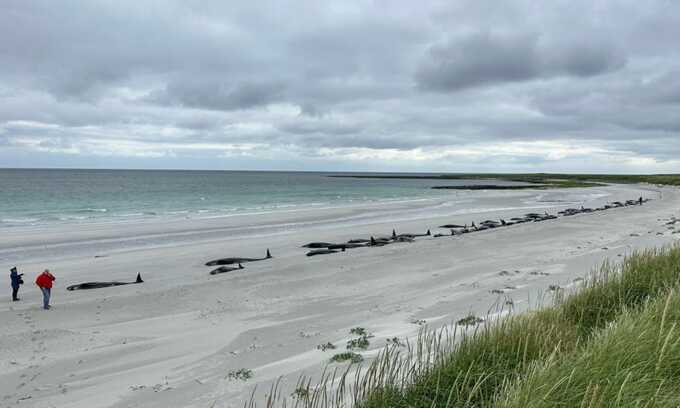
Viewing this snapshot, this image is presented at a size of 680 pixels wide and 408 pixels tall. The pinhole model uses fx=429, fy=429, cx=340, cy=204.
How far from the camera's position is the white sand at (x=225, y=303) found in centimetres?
782

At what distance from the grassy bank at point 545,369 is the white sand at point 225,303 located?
2381 mm

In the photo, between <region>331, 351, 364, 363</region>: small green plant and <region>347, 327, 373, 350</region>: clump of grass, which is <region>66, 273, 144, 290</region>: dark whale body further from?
<region>331, 351, 364, 363</region>: small green plant

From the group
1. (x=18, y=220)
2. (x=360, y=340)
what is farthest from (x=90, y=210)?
(x=360, y=340)

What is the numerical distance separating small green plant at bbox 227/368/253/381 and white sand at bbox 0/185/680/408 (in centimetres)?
16

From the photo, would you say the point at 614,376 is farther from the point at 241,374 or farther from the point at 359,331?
the point at 359,331

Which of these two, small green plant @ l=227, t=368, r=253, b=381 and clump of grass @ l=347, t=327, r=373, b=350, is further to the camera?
clump of grass @ l=347, t=327, r=373, b=350

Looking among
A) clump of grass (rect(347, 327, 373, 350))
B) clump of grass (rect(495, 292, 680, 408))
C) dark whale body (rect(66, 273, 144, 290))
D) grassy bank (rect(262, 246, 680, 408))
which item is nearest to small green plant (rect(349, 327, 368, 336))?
clump of grass (rect(347, 327, 373, 350))

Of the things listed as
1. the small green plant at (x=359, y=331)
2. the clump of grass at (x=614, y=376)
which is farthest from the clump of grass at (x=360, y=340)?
the clump of grass at (x=614, y=376)

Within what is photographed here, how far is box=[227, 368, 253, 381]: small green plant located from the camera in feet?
24.9

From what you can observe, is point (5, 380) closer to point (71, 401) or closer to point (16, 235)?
point (71, 401)

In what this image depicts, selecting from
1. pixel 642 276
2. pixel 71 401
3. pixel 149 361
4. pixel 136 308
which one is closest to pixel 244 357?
pixel 149 361

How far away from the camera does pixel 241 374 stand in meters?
7.75

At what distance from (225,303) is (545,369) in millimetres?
10610

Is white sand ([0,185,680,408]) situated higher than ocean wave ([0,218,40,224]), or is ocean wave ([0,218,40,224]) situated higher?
ocean wave ([0,218,40,224])
